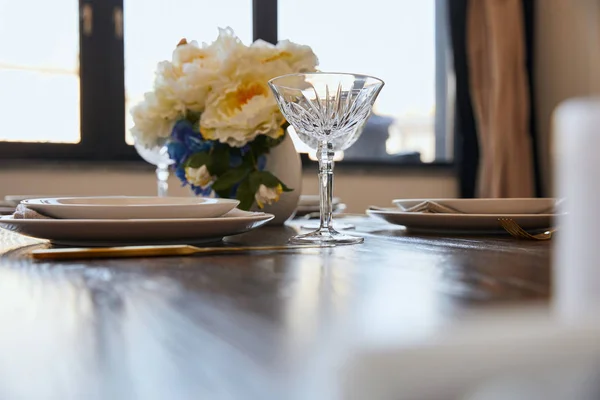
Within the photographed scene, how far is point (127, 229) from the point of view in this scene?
0.59m

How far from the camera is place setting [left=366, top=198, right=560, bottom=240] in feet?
2.47

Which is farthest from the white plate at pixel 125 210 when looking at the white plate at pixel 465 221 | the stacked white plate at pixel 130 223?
the white plate at pixel 465 221

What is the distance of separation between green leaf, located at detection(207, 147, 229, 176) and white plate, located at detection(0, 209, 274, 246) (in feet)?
1.11

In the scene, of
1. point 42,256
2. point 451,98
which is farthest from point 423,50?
point 42,256

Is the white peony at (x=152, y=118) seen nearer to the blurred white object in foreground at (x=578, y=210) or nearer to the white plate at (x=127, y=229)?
the white plate at (x=127, y=229)

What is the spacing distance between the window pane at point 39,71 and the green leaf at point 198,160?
1717mm

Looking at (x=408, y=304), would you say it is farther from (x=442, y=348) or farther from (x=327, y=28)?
(x=327, y=28)

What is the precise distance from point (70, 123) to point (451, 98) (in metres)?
1.82

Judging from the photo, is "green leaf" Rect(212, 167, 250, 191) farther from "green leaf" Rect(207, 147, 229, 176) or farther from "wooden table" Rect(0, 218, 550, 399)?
"wooden table" Rect(0, 218, 550, 399)

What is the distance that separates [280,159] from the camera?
3.45 ft

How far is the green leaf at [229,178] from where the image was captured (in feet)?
3.08

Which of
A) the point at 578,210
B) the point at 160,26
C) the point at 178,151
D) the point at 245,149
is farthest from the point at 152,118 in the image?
the point at 160,26

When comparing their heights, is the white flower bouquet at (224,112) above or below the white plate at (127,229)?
above

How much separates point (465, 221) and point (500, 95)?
2421 mm
